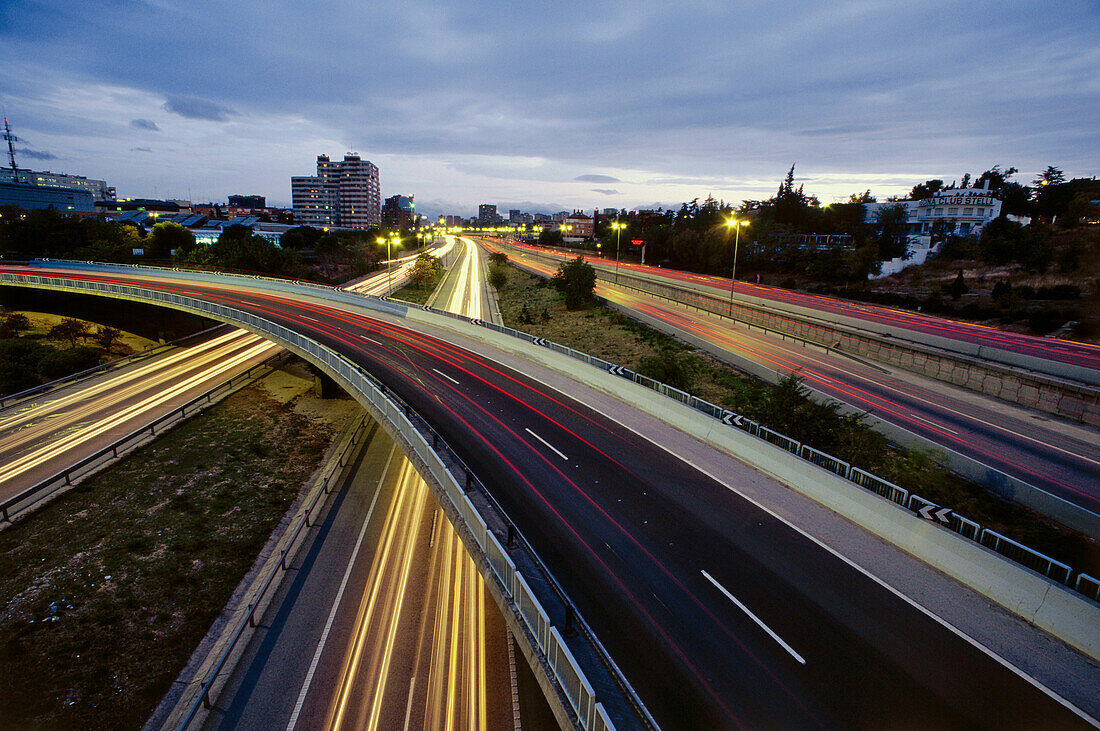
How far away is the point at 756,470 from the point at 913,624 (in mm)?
7028

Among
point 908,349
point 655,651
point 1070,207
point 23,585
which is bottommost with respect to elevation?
point 23,585

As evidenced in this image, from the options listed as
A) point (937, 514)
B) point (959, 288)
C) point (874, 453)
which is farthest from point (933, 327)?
point (937, 514)

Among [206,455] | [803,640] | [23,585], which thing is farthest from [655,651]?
[206,455]

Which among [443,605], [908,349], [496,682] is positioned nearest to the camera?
[496,682]

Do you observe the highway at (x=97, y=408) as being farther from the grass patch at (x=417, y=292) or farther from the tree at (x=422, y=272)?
the tree at (x=422, y=272)

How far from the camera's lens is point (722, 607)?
10680mm

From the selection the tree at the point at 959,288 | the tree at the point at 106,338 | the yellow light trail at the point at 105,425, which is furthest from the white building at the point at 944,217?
the tree at the point at 106,338

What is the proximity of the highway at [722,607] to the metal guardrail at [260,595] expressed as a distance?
25.2 ft

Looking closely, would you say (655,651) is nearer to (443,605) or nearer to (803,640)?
(803,640)

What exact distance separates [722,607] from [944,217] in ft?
324

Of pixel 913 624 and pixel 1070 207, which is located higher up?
pixel 1070 207

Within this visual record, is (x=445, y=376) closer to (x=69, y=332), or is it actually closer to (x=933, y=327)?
(x=933, y=327)

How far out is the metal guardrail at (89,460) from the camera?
67.9ft

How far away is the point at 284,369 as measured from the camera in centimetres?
4350
